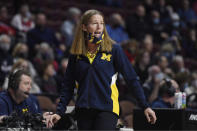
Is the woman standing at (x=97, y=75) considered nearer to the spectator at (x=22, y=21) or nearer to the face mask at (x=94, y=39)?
the face mask at (x=94, y=39)

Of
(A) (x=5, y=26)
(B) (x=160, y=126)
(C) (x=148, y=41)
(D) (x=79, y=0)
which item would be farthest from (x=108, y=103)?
(D) (x=79, y=0)

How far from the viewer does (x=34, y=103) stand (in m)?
4.91

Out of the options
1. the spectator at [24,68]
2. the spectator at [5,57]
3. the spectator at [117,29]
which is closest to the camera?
the spectator at [24,68]

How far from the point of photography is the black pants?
3420 mm

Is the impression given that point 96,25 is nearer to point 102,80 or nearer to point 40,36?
point 102,80

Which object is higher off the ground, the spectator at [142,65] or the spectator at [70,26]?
the spectator at [70,26]

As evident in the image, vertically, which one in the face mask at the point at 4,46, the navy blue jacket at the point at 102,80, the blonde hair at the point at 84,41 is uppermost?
the blonde hair at the point at 84,41

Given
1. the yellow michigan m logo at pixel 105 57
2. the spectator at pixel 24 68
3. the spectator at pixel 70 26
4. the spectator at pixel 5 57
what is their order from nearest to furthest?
the yellow michigan m logo at pixel 105 57 < the spectator at pixel 24 68 < the spectator at pixel 5 57 < the spectator at pixel 70 26

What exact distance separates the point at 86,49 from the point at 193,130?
5.26 ft

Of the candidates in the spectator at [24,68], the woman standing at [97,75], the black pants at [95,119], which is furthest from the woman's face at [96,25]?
the spectator at [24,68]

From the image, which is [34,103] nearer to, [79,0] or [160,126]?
[160,126]

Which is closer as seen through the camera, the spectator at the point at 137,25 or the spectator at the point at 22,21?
the spectator at the point at 22,21

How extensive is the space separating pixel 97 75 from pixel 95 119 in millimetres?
356

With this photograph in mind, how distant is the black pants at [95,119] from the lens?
3420 mm
